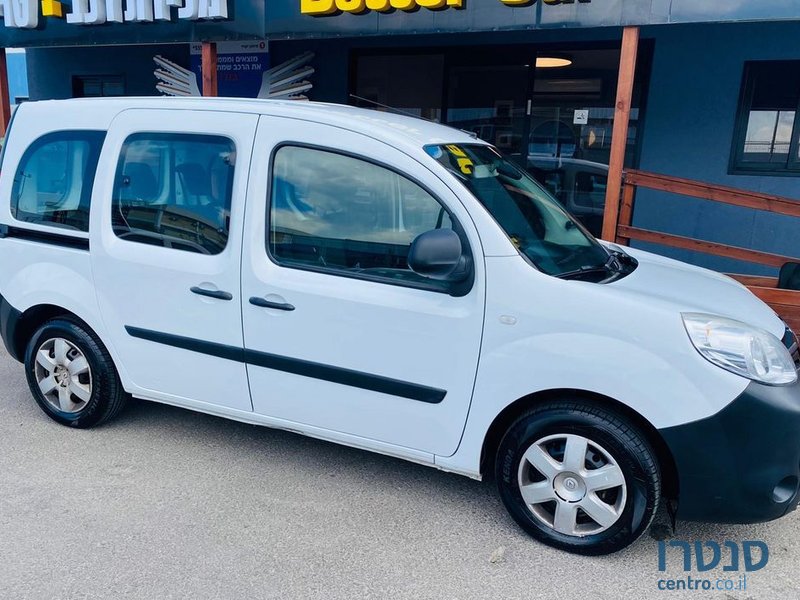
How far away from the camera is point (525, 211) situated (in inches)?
129

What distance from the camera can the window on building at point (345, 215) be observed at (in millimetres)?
3016

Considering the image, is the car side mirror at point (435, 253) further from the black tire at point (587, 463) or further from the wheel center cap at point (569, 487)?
the wheel center cap at point (569, 487)

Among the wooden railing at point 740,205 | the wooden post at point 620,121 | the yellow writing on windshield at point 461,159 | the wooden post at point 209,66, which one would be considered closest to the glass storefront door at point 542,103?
the wooden railing at point 740,205

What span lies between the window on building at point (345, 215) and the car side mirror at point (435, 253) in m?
0.15

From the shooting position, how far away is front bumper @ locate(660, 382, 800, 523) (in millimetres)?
A: 2553

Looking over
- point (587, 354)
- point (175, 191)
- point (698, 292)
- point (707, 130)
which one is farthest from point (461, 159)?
point (707, 130)

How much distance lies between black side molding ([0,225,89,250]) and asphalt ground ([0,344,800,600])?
112 centimetres

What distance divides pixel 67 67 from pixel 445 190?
10.2m

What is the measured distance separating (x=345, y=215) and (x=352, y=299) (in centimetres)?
41

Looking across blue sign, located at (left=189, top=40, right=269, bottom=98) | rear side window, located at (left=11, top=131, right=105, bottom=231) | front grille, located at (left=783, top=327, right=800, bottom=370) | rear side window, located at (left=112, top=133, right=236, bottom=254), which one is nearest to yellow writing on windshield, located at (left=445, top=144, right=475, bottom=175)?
rear side window, located at (left=112, top=133, right=236, bottom=254)

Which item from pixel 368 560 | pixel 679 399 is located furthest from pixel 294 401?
pixel 679 399

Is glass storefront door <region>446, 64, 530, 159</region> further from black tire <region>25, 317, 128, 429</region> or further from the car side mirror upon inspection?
the car side mirror

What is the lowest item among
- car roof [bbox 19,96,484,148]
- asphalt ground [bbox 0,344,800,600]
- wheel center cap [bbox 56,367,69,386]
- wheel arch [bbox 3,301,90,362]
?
asphalt ground [bbox 0,344,800,600]

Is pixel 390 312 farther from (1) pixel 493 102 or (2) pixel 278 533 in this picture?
(1) pixel 493 102
